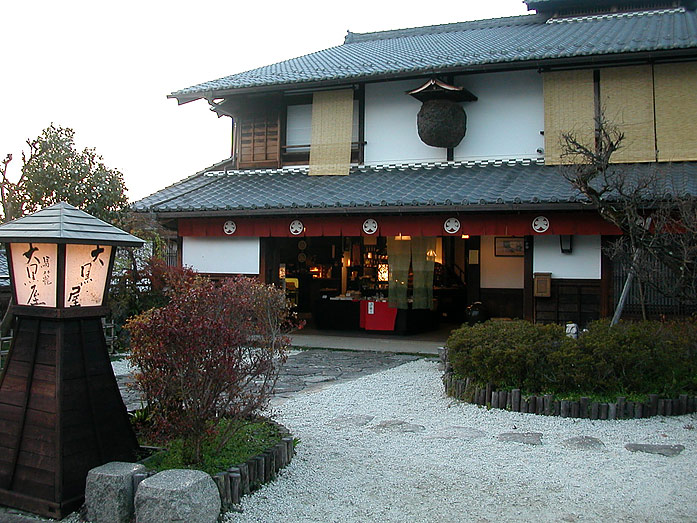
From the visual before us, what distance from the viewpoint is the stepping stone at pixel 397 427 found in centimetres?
640

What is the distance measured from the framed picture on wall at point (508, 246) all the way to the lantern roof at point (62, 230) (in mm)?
12332

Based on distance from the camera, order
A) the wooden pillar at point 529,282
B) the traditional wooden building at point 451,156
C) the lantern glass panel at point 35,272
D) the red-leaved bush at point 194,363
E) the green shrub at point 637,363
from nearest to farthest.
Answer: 1. the red-leaved bush at point 194,363
2. the lantern glass panel at point 35,272
3. the green shrub at point 637,363
4. the traditional wooden building at point 451,156
5. the wooden pillar at point 529,282

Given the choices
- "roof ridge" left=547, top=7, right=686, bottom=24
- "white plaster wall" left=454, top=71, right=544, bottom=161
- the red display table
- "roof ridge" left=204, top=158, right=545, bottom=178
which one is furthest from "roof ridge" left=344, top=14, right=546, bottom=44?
the red display table

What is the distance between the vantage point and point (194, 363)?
14.5 feet

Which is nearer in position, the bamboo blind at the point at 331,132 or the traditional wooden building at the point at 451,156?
the traditional wooden building at the point at 451,156

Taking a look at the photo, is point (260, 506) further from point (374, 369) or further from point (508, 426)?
point (374, 369)

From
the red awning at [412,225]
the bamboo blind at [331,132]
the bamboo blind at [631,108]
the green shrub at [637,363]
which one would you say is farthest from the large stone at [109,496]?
the bamboo blind at [631,108]

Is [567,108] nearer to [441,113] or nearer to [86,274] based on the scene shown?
[441,113]

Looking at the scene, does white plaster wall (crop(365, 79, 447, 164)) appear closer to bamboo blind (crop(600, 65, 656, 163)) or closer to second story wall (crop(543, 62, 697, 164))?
second story wall (crop(543, 62, 697, 164))

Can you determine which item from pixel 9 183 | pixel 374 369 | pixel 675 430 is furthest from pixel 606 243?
pixel 9 183

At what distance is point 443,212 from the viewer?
12.3 meters

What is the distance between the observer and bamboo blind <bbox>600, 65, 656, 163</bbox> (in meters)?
12.6

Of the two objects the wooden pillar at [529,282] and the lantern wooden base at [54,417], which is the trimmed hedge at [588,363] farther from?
the wooden pillar at [529,282]

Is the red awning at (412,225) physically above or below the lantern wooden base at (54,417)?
above
